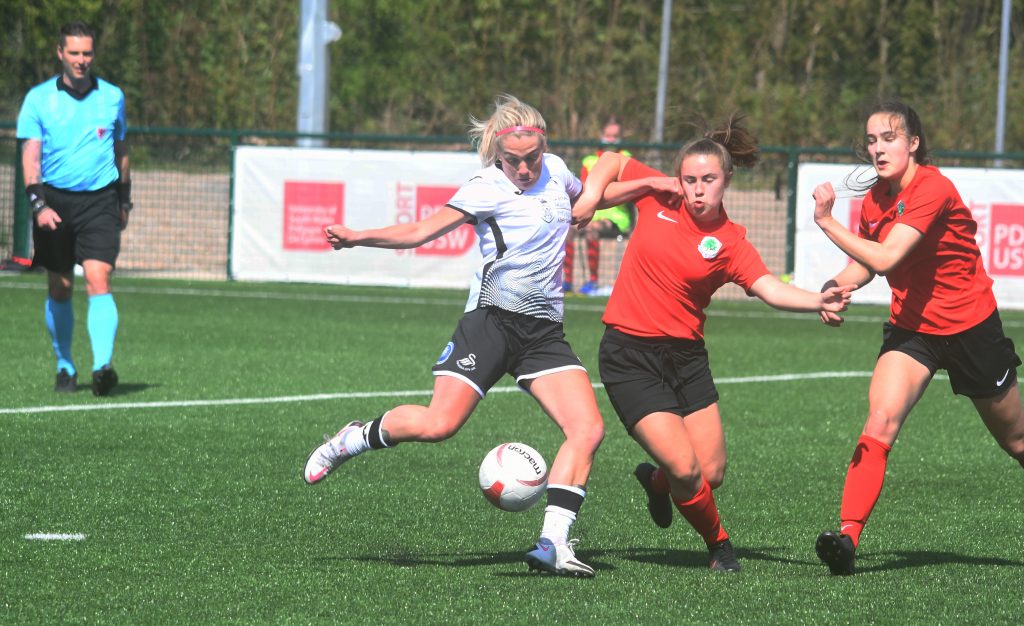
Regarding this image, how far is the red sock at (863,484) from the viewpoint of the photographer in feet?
20.3

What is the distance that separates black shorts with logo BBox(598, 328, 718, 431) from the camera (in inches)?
242

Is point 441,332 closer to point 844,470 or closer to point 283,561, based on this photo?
point 844,470

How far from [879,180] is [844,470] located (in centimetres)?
272

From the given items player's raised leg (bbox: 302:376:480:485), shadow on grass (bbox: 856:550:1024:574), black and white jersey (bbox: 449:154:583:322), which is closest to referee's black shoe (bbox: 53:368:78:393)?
player's raised leg (bbox: 302:376:480:485)

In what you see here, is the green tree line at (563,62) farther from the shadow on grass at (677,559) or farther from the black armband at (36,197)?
the shadow on grass at (677,559)

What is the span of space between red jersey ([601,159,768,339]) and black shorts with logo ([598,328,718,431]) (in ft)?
0.14

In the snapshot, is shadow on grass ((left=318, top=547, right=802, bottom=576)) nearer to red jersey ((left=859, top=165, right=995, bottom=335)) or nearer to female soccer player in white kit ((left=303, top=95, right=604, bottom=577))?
female soccer player in white kit ((left=303, top=95, right=604, bottom=577))

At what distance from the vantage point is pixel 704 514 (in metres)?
6.18

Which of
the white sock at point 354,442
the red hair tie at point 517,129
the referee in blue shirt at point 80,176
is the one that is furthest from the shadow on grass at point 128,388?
the red hair tie at point 517,129

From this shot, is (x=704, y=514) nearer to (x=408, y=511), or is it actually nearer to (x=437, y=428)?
(x=437, y=428)

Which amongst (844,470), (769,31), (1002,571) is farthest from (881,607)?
(769,31)

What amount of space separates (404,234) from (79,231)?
5.02 meters

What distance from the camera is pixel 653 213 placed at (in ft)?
20.9

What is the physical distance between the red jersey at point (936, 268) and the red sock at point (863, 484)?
1.64 feet
